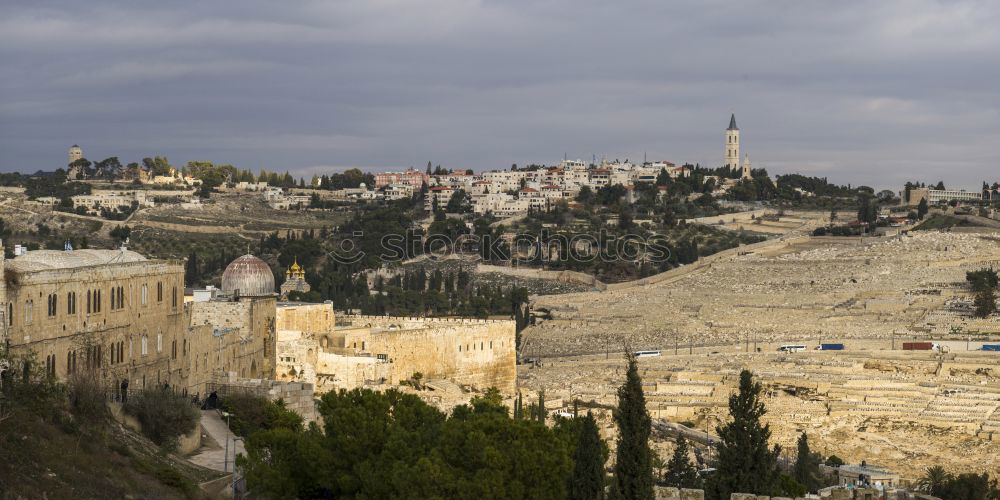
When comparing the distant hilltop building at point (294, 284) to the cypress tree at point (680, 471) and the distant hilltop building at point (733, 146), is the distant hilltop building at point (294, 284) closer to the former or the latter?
the cypress tree at point (680, 471)

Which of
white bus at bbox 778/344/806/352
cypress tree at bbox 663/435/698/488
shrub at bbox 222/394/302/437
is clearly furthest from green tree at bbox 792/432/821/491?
white bus at bbox 778/344/806/352

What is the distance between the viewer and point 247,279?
38.1 meters

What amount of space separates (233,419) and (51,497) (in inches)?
404

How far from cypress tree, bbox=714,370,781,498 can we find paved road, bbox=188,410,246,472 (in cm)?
828

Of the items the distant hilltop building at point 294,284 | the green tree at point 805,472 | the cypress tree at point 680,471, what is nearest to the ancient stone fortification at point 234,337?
the cypress tree at point 680,471

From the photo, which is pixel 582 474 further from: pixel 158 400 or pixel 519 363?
pixel 519 363

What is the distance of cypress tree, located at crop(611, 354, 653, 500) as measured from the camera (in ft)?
70.3

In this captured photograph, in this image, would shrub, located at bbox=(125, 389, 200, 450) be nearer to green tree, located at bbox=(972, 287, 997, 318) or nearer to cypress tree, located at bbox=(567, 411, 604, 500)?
cypress tree, located at bbox=(567, 411, 604, 500)

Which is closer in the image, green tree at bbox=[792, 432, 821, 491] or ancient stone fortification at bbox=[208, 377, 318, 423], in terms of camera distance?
ancient stone fortification at bbox=[208, 377, 318, 423]

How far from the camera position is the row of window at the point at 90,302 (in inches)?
1061

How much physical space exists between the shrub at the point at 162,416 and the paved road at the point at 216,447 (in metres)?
0.49

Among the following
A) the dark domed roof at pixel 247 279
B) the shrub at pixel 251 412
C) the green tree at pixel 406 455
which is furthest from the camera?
the dark domed roof at pixel 247 279

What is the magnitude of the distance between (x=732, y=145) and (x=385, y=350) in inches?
4078

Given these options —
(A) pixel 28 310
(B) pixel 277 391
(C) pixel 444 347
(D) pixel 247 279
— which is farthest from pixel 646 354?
(A) pixel 28 310
